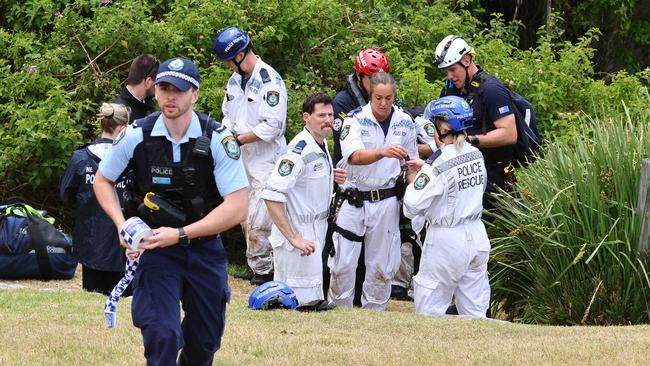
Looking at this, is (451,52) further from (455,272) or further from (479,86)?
(455,272)

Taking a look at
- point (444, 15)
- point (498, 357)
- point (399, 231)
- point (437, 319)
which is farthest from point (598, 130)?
point (444, 15)

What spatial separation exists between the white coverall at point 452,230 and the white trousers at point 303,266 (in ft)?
2.63

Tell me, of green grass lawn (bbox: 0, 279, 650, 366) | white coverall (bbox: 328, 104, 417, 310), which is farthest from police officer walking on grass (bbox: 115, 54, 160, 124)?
green grass lawn (bbox: 0, 279, 650, 366)

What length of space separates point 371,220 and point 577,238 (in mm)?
1648

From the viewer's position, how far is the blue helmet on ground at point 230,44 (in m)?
10.9

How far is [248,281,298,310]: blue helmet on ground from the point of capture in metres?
9.22

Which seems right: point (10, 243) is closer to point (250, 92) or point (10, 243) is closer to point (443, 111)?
point (250, 92)

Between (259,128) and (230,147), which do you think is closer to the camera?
(230,147)

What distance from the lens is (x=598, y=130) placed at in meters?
10.6

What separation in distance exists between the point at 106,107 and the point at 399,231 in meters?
2.70

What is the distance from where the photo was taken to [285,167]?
9508mm

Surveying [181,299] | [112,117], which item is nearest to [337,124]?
[112,117]

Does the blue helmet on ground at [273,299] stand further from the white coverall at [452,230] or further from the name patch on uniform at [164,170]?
the name patch on uniform at [164,170]

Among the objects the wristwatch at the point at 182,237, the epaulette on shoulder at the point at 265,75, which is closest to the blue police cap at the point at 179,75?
the wristwatch at the point at 182,237
